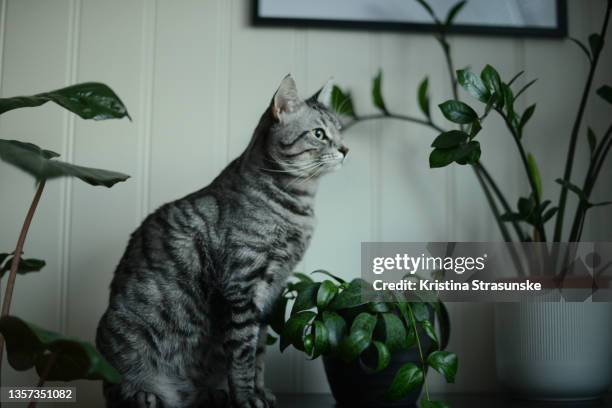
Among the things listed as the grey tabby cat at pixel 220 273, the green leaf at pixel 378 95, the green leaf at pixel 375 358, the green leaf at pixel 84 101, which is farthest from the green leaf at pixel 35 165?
the green leaf at pixel 378 95

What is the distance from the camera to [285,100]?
Result: 43.1 inches

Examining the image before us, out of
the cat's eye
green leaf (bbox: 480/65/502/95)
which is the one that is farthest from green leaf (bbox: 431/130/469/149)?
the cat's eye

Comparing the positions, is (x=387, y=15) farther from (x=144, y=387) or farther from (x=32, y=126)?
(x=144, y=387)

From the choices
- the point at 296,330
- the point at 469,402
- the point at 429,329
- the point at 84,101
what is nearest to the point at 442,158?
the point at 429,329

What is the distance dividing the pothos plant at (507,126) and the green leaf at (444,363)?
0.36 meters

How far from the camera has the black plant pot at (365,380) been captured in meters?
1.02

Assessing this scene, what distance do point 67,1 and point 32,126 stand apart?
1.14 ft

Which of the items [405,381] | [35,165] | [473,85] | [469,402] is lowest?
[469,402]

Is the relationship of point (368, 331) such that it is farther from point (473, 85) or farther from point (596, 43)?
point (596, 43)

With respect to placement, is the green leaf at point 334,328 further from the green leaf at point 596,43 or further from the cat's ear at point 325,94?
the green leaf at point 596,43

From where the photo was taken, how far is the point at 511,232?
1.43 meters

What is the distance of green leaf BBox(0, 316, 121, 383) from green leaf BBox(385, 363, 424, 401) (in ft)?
1.54

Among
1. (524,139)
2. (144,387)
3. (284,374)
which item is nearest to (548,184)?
(524,139)

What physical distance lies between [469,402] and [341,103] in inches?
30.3
